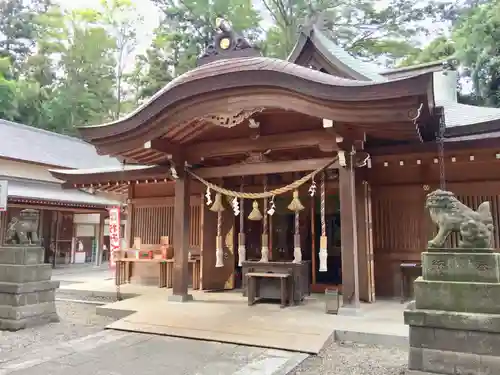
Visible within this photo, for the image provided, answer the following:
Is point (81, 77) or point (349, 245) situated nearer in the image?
point (349, 245)

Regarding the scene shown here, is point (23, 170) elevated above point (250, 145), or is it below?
above

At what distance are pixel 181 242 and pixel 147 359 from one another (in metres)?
2.90

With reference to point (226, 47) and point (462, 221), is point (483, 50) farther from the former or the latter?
point (462, 221)

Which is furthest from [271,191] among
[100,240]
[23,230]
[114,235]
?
[100,240]

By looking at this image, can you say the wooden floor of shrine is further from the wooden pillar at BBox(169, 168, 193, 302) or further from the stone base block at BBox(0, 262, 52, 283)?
the stone base block at BBox(0, 262, 52, 283)

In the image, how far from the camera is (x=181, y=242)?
7008 mm

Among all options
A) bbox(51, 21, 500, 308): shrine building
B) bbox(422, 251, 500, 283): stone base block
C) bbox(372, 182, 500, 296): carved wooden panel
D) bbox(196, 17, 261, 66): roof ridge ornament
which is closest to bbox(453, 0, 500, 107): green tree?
bbox(51, 21, 500, 308): shrine building

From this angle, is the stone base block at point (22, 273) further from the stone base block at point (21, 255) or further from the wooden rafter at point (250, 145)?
the wooden rafter at point (250, 145)

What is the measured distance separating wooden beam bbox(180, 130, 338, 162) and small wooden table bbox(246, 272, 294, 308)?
2.04 metres

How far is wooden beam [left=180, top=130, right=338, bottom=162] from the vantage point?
6.04 meters

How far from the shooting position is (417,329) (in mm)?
3506

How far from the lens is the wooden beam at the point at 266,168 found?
20.5 ft

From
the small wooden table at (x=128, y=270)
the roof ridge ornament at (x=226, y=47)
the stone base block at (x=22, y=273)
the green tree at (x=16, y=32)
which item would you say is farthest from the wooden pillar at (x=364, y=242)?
the green tree at (x=16, y=32)

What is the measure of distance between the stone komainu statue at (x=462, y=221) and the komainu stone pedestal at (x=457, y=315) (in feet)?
0.27
